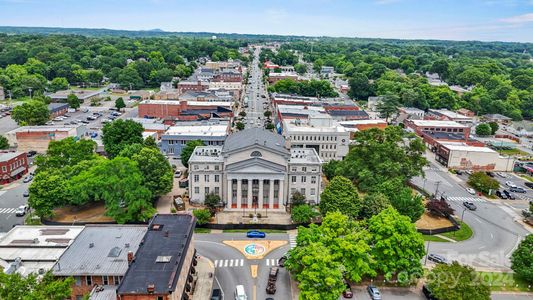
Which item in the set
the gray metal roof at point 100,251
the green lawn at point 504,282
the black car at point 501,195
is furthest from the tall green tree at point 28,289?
the black car at point 501,195

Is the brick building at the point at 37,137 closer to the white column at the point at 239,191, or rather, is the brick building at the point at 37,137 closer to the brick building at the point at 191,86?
the white column at the point at 239,191

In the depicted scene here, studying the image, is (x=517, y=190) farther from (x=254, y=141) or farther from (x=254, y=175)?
(x=254, y=141)

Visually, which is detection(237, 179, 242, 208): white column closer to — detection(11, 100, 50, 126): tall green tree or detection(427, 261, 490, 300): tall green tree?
detection(427, 261, 490, 300): tall green tree

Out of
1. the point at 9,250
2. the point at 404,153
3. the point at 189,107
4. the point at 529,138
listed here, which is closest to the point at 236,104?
the point at 189,107

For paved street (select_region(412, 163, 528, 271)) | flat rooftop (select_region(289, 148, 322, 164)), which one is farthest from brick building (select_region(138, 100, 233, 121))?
paved street (select_region(412, 163, 528, 271))

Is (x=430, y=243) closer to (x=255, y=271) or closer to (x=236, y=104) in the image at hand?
(x=255, y=271)
